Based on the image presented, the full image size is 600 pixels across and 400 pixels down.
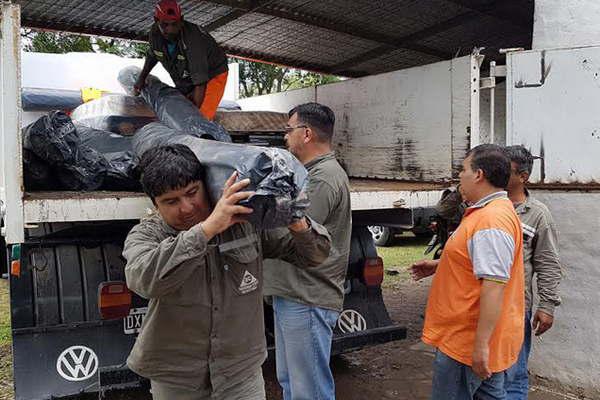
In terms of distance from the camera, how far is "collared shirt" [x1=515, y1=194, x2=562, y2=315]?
2824 mm

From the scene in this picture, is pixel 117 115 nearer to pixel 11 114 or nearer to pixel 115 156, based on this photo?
pixel 115 156

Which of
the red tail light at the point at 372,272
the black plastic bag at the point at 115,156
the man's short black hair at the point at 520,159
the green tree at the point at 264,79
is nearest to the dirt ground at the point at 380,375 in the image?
the red tail light at the point at 372,272

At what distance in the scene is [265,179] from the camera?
1551mm

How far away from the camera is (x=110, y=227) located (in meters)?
2.86

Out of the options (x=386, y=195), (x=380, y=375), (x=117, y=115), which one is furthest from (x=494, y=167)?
(x=117, y=115)

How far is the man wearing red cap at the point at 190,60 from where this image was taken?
4.02 m

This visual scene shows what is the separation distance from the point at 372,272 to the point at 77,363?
1777 mm

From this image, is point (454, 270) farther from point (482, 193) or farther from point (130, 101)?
point (130, 101)

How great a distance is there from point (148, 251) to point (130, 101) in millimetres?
2950

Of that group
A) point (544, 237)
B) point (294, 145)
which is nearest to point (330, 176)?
point (294, 145)

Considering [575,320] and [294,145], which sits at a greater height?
[294,145]

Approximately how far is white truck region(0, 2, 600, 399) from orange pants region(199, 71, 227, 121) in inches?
38.1

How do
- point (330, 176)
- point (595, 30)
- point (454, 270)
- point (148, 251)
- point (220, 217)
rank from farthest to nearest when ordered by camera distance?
1. point (595, 30)
2. point (330, 176)
3. point (454, 270)
4. point (148, 251)
5. point (220, 217)

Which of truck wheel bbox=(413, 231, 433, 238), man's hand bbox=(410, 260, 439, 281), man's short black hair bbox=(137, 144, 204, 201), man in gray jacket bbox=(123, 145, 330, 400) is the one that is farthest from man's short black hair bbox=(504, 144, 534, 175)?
truck wheel bbox=(413, 231, 433, 238)
